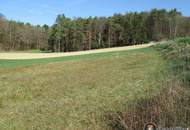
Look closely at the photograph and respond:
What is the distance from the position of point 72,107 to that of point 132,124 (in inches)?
153

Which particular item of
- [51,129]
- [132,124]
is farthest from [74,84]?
[132,124]

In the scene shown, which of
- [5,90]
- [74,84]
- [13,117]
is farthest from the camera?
[74,84]

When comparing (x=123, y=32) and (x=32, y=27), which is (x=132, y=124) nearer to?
(x=123, y=32)

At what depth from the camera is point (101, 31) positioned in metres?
77.6

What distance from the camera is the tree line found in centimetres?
7075

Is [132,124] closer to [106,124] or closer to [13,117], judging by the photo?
[106,124]

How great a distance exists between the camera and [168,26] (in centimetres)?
7044

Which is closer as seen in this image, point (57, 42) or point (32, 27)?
point (57, 42)

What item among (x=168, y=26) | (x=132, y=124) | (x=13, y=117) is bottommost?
(x=13, y=117)

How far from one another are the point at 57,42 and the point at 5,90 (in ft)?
214

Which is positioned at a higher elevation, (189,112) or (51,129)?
(189,112)

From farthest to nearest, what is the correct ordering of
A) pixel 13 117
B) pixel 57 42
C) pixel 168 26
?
1. pixel 57 42
2. pixel 168 26
3. pixel 13 117

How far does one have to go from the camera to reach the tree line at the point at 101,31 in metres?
70.8

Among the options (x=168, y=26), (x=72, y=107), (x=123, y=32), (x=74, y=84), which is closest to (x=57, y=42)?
(x=123, y=32)
